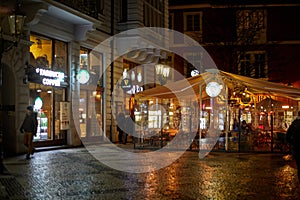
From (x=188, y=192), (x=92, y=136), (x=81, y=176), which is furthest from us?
(x=92, y=136)

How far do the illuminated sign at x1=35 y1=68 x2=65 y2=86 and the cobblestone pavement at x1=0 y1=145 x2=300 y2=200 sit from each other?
13.6 ft

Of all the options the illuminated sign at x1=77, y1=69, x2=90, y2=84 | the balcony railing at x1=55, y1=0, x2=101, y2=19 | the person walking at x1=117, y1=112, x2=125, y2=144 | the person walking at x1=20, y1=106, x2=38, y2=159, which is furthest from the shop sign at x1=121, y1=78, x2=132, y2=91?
the person walking at x1=20, y1=106, x2=38, y2=159

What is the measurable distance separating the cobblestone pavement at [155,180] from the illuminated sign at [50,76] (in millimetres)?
4145

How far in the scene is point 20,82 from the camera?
17984mm

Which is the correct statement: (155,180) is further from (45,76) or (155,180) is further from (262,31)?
(262,31)

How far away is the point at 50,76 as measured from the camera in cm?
1997

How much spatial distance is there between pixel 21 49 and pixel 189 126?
8048 millimetres

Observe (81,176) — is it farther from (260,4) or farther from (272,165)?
(260,4)

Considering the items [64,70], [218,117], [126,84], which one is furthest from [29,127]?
[126,84]

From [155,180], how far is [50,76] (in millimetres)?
9772

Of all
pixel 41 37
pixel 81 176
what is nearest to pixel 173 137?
pixel 41 37

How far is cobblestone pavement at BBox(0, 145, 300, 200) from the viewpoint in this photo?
32.0 feet

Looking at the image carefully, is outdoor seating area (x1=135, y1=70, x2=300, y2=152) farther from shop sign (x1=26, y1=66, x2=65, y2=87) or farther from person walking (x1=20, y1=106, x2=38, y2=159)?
person walking (x1=20, y1=106, x2=38, y2=159)

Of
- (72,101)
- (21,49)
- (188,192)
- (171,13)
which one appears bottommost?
(188,192)
